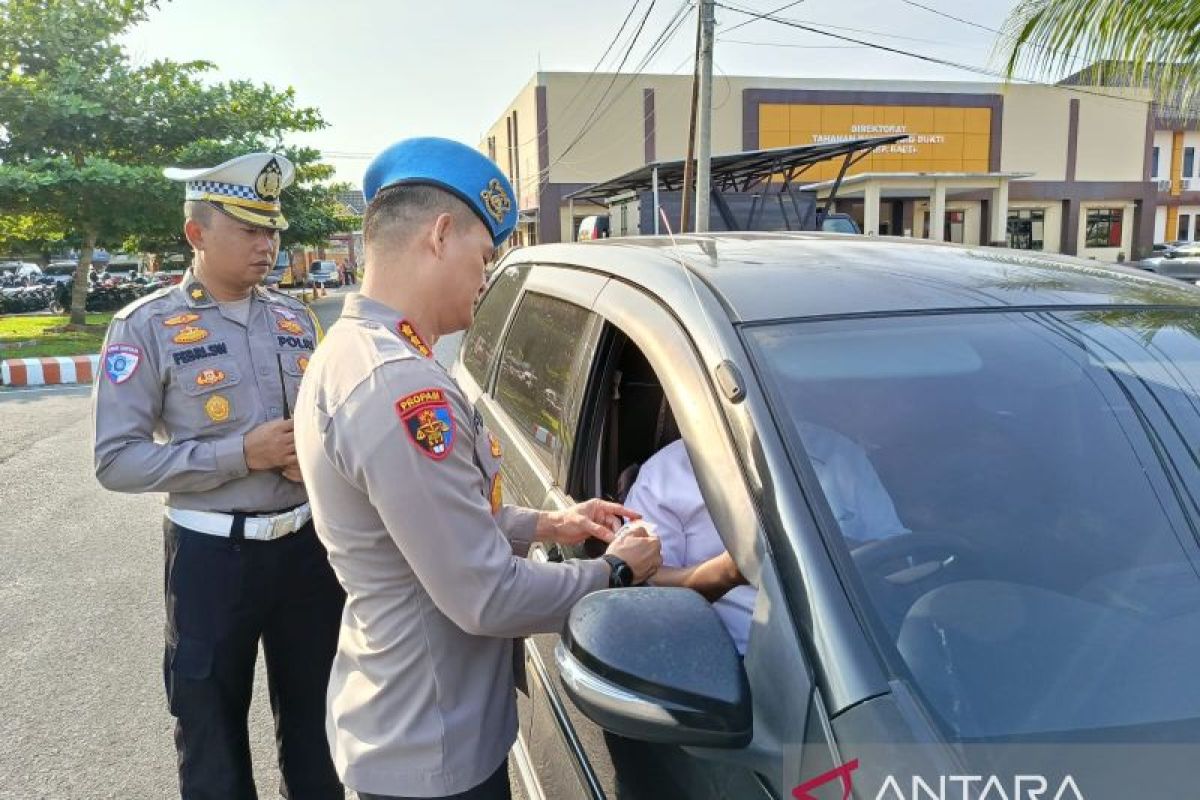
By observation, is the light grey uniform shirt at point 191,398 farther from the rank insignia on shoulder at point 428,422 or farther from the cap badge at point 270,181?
the rank insignia on shoulder at point 428,422

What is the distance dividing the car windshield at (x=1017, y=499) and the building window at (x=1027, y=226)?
132ft

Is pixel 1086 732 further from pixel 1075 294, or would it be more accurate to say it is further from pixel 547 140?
pixel 547 140

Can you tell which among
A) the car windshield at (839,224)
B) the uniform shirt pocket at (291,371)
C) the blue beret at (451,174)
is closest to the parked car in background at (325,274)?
the car windshield at (839,224)

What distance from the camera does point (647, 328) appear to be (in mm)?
1612

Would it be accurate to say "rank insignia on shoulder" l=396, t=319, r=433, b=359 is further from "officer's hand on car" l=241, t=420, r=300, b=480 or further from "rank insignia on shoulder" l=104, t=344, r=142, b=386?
"rank insignia on shoulder" l=104, t=344, r=142, b=386

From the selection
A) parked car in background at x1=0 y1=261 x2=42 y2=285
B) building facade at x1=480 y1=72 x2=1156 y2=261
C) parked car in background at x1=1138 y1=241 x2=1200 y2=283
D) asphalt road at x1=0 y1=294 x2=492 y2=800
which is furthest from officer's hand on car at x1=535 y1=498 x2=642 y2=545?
parked car in background at x1=0 y1=261 x2=42 y2=285

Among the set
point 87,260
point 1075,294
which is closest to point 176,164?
point 87,260

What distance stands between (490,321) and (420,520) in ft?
6.34

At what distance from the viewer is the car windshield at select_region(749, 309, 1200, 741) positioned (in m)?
1.07

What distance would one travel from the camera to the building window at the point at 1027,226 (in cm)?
3741

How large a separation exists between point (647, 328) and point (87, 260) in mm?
17311

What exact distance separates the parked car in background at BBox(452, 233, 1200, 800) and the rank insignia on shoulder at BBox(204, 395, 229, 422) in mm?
944

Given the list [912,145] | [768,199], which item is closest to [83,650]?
[768,199]

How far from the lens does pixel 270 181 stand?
2.37 meters
